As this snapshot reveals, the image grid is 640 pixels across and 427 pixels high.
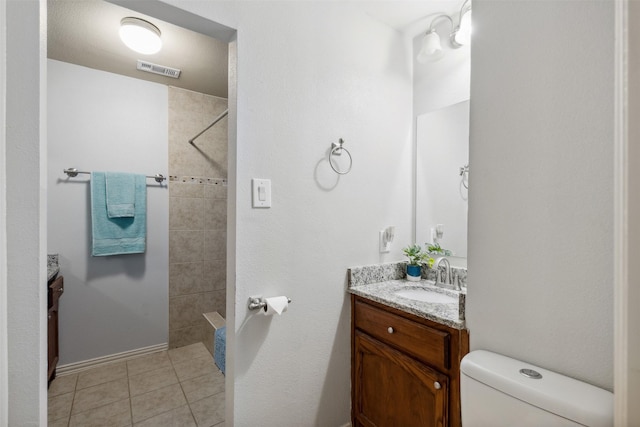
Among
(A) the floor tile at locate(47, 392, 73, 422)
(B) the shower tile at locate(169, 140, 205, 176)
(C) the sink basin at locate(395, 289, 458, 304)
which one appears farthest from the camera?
(B) the shower tile at locate(169, 140, 205, 176)

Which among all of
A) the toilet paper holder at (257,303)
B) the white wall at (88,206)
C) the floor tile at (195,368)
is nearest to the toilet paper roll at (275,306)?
the toilet paper holder at (257,303)

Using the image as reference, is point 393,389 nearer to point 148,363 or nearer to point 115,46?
point 148,363

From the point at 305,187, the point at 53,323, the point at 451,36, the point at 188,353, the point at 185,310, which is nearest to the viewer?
the point at 305,187

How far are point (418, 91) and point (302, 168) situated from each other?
41.4 inches

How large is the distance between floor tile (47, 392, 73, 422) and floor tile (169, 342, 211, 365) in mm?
684

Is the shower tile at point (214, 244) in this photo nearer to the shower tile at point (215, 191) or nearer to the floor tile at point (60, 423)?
the shower tile at point (215, 191)

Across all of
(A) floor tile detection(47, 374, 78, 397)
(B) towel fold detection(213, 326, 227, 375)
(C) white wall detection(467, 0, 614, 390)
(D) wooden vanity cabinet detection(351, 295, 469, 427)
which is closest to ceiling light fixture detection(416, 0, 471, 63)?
(C) white wall detection(467, 0, 614, 390)

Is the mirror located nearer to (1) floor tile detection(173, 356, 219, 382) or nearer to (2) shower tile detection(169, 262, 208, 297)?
(1) floor tile detection(173, 356, 219, 382)

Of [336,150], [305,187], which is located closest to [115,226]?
[305,187]

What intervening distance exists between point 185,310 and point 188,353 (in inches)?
15.0

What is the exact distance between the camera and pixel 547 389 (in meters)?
0.69

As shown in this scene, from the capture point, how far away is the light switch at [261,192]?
1.29 m

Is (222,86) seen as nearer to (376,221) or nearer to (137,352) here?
(376,221)

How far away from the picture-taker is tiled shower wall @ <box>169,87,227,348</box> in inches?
105
